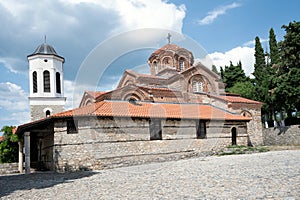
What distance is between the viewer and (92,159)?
1475 centimetres

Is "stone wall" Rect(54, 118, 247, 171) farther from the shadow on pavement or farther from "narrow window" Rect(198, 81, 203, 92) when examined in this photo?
"narrow window" Rect(198, 81, 203, 92)

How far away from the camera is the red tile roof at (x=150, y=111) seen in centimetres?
1516

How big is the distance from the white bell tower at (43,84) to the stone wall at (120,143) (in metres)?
10.3

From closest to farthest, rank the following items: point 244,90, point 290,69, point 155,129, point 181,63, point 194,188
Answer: point 194,188
point 155,129
point 290,69
point 181,63
point 244,90

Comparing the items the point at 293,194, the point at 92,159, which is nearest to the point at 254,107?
the point at 92,159

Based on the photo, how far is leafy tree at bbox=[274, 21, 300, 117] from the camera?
24.2m

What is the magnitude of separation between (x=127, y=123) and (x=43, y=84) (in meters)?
11.5

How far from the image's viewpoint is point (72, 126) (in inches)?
584

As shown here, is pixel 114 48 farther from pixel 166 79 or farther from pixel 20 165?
pixel 166 79

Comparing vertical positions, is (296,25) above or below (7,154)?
above

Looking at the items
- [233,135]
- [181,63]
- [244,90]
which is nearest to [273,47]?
[244,90]

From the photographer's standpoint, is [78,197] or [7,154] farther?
[7,154]

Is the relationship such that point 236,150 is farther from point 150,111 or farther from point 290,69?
point 290,69

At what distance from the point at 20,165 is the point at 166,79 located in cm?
1454
